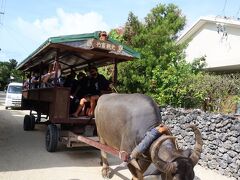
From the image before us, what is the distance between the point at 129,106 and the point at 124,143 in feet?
2.24

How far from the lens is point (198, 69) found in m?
15.3

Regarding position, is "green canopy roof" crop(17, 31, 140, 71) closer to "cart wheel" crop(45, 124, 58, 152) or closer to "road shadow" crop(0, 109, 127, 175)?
"cart wheel" crop(45, 124, 58, 152)

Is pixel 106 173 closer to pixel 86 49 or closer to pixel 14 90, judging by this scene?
pixel 86 49

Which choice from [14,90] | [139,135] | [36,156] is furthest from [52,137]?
[14,90]

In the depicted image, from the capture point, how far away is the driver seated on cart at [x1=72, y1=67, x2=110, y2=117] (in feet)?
30.4

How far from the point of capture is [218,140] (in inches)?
333

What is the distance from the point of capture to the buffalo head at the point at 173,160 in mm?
4266

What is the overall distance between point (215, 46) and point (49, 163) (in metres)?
11.9

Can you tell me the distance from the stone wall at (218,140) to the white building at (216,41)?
6.09 m

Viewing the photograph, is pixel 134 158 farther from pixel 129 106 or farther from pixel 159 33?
pixel 159 33

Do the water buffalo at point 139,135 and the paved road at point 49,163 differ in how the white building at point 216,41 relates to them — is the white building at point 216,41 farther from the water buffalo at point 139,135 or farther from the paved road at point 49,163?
the water buffalo at point 139,135

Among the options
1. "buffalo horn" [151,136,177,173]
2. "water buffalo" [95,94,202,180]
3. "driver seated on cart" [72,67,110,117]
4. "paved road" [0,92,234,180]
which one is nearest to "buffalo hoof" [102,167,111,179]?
"water buffalo" [95,94,202,180]

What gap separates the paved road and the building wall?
8.03 m

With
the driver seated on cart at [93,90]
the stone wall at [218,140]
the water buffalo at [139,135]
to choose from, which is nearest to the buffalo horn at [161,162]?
the water buffalo at [139,135]
